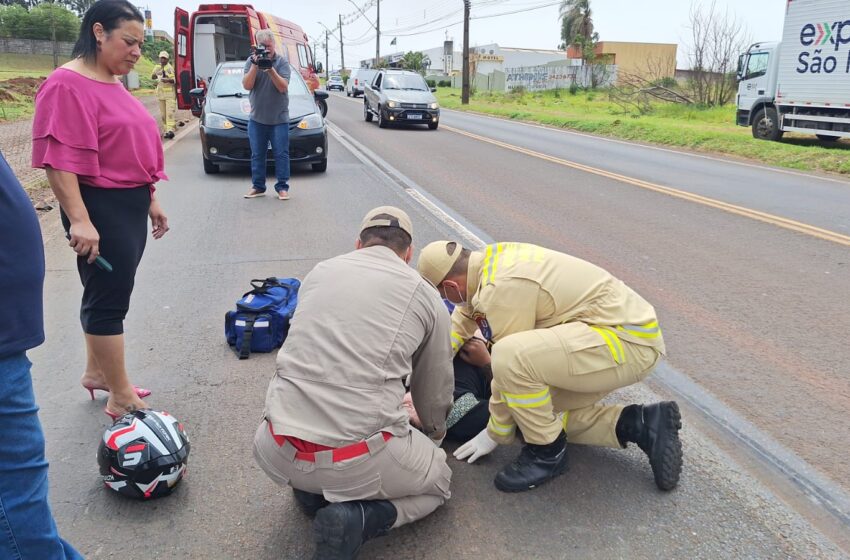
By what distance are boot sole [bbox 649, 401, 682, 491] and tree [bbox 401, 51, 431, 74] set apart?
2939 inches

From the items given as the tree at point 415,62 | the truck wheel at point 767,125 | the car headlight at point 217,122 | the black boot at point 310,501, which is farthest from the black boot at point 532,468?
the tree at point 415,62

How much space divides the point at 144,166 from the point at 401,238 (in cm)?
140

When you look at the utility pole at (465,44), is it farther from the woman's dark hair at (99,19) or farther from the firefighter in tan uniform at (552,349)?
the firefighter in tan uniform at (552,349)

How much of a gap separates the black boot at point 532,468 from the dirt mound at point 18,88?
2896 cm

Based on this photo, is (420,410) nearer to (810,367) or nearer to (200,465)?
(200,465)

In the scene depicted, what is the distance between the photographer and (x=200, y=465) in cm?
316

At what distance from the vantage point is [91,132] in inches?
123

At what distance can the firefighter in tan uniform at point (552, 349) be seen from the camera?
2.95m

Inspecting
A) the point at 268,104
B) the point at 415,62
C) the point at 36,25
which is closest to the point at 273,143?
the point at 268,104

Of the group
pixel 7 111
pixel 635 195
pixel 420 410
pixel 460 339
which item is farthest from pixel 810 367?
pixel 7 111

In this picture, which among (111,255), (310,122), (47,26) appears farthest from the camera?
(47,26)

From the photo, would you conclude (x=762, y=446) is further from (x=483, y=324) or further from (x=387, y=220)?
(x=387, y=220)

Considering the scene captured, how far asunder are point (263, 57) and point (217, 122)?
2.46m

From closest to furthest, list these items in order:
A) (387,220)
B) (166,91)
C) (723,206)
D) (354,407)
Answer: (354,407) → (387,220) → (723,206) → (166,91)
